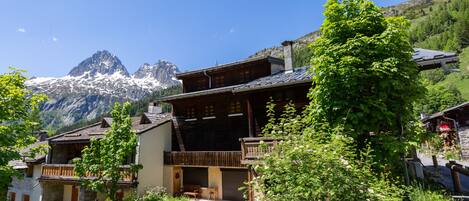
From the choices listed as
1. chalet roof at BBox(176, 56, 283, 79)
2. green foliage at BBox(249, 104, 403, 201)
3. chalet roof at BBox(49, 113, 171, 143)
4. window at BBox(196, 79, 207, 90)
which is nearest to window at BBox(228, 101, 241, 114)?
chalet roof at BBox(176, 56, 283, 79)

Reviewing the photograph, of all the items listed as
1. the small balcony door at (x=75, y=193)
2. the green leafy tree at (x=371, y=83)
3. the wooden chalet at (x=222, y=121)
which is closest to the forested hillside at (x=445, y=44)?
the wooden chalet at (x=222, y=121)

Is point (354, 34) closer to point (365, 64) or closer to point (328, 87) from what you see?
point (365, 64)

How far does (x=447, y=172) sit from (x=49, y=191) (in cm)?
2885

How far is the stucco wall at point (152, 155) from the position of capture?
20167 mm

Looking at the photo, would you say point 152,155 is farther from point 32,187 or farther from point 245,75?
point 32,187

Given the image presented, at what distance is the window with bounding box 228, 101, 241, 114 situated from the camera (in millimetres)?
20909

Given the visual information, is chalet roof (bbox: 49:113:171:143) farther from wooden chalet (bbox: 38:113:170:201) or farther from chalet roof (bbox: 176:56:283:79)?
chalet roof (bbox: 176:56:283:79)

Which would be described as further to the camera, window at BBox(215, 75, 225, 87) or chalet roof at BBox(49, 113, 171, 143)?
window at BBox(215, 75, 225, 87)

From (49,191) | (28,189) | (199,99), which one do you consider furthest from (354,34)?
(28,189)

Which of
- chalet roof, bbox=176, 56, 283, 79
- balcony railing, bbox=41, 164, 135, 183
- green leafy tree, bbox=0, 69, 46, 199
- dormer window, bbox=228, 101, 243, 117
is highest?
chalet roof, bbox=176, 56, 283, 79

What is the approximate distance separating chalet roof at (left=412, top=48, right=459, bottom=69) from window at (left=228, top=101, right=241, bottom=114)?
12.1 metres

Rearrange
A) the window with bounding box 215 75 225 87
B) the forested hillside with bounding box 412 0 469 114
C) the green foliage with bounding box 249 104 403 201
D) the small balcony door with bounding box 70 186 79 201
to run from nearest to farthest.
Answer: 1. the green foliage with bounding box 249 104 403 201
2. the window with bounding box 215 75 225 87
3. the small balcony door with bounding box 70 186 79 201
4. the forested hillside with bounding box 412 0 469 114

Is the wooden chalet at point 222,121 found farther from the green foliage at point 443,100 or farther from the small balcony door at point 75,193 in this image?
the green foliage at point 443,100

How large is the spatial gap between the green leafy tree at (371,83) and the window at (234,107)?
11684 millimetres
